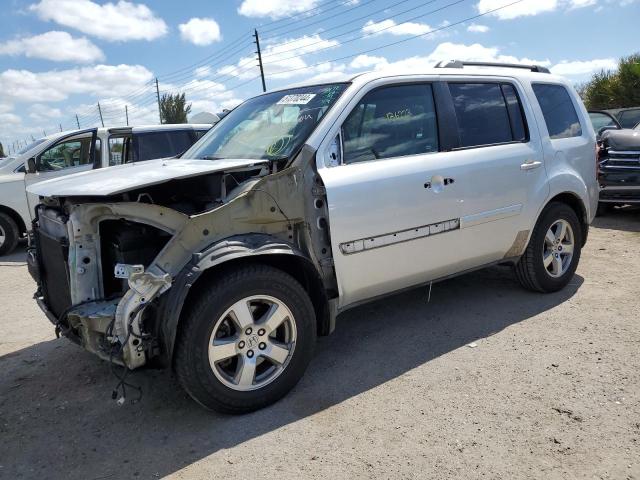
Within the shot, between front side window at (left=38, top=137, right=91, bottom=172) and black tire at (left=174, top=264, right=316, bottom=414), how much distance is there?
6924 millimetres

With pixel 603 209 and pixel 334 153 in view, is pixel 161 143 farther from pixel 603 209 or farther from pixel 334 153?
pixel 603 209

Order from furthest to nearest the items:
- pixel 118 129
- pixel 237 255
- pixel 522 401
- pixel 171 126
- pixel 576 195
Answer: pixel 171 126 → pixel 118 129 → pixel 576 195 → pixel 522 401 → pixel 237 255

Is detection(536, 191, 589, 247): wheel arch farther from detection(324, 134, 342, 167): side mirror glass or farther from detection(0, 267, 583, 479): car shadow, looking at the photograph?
detection(324, 134, 342, 167): side mirror glass

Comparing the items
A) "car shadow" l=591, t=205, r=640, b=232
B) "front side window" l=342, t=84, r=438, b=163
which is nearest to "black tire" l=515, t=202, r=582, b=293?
"front side window" l=342, t=84, r=438, b=163

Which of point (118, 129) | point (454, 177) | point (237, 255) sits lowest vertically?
point (237, 255)

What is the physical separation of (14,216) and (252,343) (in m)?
7.19

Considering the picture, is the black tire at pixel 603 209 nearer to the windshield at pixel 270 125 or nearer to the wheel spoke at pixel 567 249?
the wheel spoke at pixel 567 249

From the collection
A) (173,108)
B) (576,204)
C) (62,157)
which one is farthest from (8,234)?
(173,108)

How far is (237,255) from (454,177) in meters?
1.77

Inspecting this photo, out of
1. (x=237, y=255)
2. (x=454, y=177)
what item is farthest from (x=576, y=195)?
(x=237, y=255)

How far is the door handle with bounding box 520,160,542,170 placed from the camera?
4.23m

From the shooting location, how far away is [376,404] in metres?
3.12

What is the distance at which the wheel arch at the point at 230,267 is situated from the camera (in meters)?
2.73

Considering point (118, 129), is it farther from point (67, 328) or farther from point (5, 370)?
point (67, 328)
